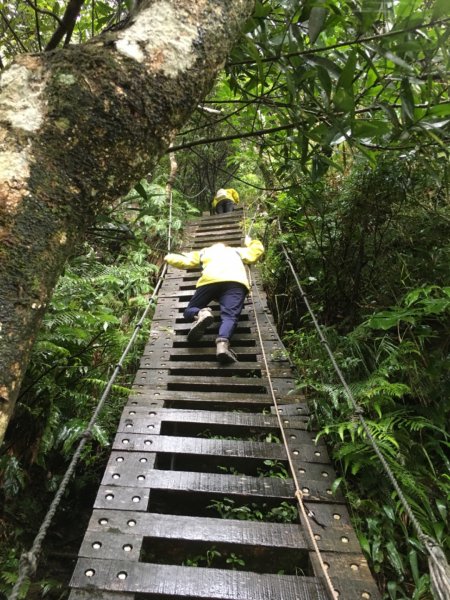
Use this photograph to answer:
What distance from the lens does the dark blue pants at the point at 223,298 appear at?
441 cm

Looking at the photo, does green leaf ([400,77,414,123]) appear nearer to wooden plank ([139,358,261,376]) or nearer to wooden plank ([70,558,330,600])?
wooden plank ([70,558,330,600])

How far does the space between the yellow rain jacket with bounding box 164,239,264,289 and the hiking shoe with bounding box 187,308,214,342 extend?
1.75 ft

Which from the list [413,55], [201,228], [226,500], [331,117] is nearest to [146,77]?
[331,117]

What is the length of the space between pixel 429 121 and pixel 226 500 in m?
2.32

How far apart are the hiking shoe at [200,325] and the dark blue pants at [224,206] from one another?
244 inches

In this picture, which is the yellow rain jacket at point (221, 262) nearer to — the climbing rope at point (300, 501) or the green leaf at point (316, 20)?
the climbing rope at point (300, 501)

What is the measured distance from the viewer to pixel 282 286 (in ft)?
17.7

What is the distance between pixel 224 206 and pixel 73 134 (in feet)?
30.8

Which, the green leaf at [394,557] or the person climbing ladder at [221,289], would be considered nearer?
the green leaf at [394,557]

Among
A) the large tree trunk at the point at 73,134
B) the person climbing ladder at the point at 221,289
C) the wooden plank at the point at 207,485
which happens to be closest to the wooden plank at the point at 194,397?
the person climbing ladder at the point at 221,289

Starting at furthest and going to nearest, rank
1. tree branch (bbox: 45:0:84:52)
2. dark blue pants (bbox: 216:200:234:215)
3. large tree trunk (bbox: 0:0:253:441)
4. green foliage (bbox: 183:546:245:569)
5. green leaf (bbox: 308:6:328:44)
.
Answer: dark blue pants (bbox: 216:200:234:215), green foliage (bbox: 183:546:245:569), green leaf (bbox: 308:6:328:44), tree branch (bbox: 45:0:84:52), large tree trunk (bbox: 0:0:253:441)

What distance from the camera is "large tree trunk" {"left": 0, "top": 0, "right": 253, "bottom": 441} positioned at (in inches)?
29.0

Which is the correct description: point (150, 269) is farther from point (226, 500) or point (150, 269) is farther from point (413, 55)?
point (413, 55)

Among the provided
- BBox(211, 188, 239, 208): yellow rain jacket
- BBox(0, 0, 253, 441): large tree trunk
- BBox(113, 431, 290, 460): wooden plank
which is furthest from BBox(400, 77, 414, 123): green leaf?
BBox(211, 188, 239, 208): yellow rain jacket
